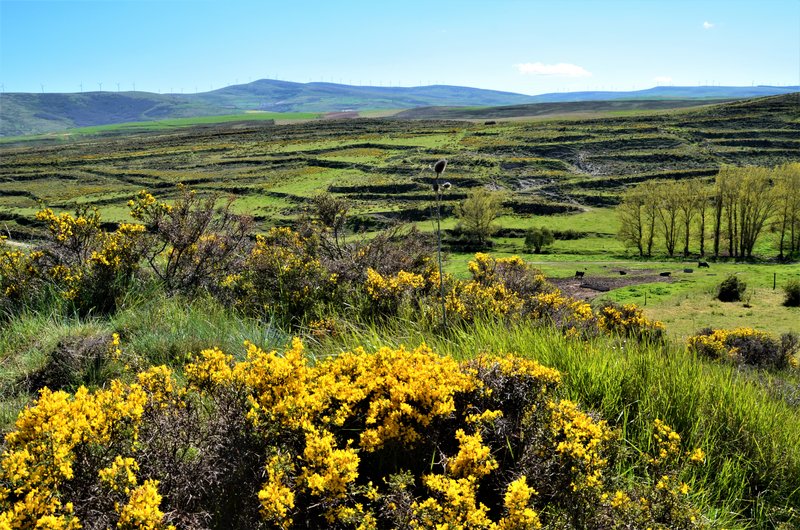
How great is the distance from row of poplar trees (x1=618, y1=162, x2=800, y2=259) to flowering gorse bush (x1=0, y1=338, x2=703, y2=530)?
71.6 meters

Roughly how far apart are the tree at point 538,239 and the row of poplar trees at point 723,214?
962 centimetres

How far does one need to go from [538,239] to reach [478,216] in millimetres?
9040

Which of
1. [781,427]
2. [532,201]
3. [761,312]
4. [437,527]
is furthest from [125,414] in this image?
[532,201]

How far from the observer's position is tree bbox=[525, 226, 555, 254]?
7025cm

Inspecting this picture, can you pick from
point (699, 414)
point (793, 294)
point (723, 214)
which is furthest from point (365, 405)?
point (723, 214)

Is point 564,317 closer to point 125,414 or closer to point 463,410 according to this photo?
point 463,410

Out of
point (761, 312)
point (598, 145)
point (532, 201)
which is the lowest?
point (761, 312)

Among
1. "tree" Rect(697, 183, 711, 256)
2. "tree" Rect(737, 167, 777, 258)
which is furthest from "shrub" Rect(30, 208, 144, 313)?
"tree" Rect(697, 183, 711, 256)

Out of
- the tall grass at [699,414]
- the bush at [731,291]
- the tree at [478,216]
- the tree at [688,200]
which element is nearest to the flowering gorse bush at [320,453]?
the tall grass at [699,414]

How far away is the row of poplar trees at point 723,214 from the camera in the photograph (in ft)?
211

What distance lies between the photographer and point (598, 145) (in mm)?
113688

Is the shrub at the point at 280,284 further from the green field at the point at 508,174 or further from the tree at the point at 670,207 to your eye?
the tree at the point at 670,207

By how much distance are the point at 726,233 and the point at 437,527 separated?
81.5 metres

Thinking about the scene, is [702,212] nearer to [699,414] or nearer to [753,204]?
[753,204]
